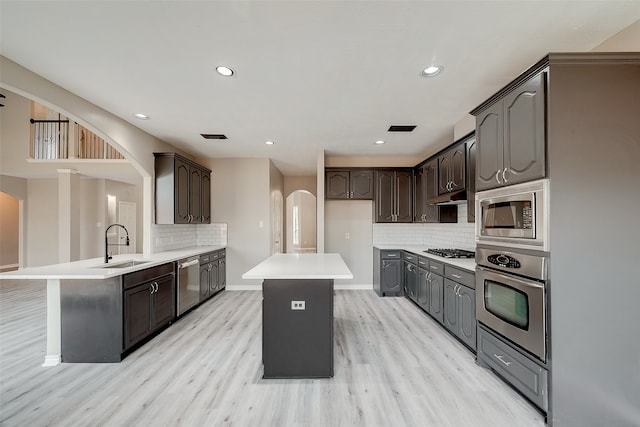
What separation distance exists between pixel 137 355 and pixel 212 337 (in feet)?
2.42

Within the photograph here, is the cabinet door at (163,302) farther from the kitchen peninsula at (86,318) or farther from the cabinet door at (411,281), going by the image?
the cabinet door at (411,281)

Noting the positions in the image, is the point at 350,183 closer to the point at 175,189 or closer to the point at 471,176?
the point at 471,176

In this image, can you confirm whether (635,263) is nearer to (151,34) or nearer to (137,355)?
(151,34)

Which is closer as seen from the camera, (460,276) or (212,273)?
(460,276)

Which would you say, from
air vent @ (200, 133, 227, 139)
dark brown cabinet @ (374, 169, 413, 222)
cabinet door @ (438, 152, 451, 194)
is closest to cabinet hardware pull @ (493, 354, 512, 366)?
cabinet door @ (438, 152, 451, 194)

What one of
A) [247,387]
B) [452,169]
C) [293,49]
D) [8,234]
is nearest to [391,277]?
[452,169]

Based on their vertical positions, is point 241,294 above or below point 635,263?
below

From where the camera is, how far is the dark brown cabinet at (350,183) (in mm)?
5109

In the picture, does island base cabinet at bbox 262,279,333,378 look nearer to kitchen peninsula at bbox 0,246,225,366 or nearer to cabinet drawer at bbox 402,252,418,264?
kitchen peninsula at bbox 0,246,225,366

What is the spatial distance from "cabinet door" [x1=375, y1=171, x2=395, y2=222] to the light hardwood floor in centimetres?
226

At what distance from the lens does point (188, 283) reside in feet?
12.7

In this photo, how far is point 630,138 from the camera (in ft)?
5.45

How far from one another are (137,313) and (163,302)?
1.54 ft

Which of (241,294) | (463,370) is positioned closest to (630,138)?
(463,370)
